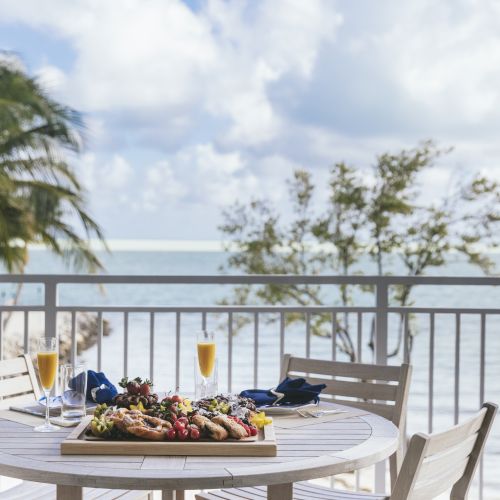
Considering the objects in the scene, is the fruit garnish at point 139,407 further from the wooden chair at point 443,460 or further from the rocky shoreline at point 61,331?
the rocky shoreline at point 61,331

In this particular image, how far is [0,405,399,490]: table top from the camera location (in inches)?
67.7

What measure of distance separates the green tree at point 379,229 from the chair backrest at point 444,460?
27.9 feet

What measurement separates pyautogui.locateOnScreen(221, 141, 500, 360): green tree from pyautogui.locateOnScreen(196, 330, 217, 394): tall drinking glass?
8.13 metres

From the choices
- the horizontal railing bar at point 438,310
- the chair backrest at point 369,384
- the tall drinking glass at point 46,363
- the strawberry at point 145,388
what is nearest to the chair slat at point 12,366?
the tall drinking glass at point 46,363

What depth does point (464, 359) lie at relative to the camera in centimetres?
1805

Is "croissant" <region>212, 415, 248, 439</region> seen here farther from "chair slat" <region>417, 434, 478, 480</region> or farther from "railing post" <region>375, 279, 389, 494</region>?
"railing post" <region>375, 279, 389, 494</region>

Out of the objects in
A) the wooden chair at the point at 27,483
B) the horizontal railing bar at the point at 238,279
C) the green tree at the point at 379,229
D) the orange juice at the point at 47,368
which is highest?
the green tree at the point at 379,229

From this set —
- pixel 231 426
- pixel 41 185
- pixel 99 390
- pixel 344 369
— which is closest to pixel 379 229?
pixel 41 185

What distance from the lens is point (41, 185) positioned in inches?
513

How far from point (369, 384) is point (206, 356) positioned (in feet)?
2.37

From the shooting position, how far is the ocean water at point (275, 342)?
13.2 m

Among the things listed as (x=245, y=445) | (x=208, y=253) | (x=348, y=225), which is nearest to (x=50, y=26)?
(x=208, y=253)

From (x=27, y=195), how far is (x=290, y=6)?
17.0m

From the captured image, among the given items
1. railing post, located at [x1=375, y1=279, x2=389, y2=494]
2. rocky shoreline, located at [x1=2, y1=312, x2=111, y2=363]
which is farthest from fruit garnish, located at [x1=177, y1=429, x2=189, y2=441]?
rocky shoreline, located at [x1=2, y1=312, x2=111, y2=363]
